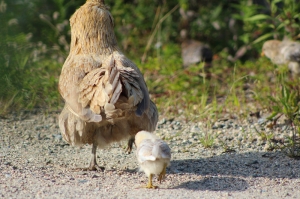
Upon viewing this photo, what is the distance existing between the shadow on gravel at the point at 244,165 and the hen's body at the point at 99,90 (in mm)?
595

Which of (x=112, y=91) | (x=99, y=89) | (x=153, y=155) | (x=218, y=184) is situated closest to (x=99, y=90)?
(x=99, y=89)

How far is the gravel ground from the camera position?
4891mm

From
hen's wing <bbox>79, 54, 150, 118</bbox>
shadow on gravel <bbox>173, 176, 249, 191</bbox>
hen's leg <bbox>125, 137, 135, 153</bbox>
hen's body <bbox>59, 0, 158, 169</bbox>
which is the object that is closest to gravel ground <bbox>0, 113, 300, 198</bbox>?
shadow on gravel <bbox>173, 176, 249, 191</bbox>

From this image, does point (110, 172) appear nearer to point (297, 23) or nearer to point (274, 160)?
point (274, 160)

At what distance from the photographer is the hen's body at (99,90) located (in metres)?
5.16

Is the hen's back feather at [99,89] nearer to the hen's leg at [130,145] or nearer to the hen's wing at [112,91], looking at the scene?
the hen's wing at [112,91]

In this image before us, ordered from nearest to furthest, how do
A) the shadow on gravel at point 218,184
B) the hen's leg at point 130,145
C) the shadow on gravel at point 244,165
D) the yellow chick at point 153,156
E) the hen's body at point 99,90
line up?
the yellow chick at point 153,156
the shadow on gravel at point 218,184
the hen's body at point 99,90
the shadow on gravel at point 244,165
the hen's leg at point 130,145

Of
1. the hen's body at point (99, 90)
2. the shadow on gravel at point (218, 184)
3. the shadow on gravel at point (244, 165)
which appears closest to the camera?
the shadow on gravel at point (218, 184)

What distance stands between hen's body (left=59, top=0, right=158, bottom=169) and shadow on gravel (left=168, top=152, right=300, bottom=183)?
60cm

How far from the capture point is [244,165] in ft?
19.3

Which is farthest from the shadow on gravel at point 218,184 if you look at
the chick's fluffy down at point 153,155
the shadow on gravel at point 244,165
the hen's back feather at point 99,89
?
the hen's back feather at point 99,89

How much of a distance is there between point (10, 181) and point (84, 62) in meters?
1.45

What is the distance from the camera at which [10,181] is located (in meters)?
5.04

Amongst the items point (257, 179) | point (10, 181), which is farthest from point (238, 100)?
point (10, 181)
